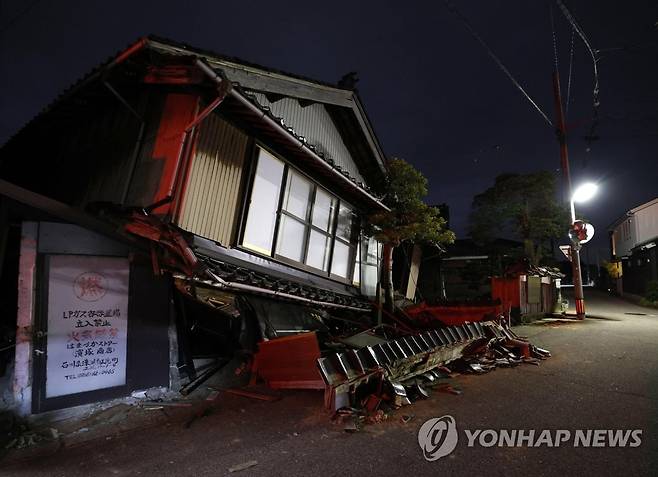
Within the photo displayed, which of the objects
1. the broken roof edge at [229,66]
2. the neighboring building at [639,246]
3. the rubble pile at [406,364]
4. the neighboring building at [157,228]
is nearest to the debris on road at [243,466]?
Result: the rubble pile at [406,364]

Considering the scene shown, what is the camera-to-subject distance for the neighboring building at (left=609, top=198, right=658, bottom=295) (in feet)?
107

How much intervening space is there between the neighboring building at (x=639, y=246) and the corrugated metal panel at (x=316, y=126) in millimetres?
31290

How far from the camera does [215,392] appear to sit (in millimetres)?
7492

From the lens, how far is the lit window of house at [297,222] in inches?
351

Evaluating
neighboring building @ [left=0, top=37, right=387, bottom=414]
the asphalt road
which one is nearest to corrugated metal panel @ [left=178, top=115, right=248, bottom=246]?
neighboring building @ [left=0, top=37, right=387, bottom=414]

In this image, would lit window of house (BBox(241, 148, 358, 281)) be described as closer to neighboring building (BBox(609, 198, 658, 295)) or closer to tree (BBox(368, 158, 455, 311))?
tree (BBox(368, 158, 455, 311))

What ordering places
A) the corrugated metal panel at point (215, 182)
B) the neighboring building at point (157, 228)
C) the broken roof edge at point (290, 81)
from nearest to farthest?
1. the neighboring building at point (157, 228)
2. the broken roof edge at point (290, 81)
3. the corrugated metal panel at point (215, 182)

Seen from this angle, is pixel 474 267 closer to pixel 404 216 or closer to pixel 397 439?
pixel 404 216

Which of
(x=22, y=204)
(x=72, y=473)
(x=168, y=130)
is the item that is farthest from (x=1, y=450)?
(x=168, y=130)

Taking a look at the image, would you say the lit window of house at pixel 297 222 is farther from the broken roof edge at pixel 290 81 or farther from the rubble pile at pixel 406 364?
the rubble pile at pixel 406 364

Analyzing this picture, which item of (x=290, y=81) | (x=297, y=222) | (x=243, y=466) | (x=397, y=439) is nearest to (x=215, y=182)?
(x=297, y=222)

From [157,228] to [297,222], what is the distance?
429 cm

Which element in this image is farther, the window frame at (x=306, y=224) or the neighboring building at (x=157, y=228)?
the window frame at (x=306, y=224)

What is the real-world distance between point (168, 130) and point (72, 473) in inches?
226
